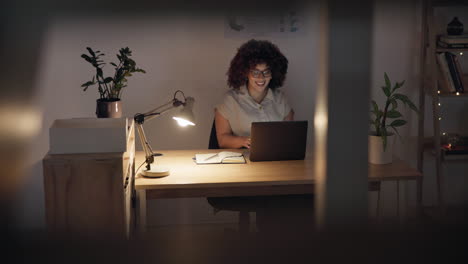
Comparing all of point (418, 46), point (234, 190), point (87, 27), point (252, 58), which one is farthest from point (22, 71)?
point (418, 46)

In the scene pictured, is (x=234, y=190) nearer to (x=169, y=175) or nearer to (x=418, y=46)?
(x=169, y=175)

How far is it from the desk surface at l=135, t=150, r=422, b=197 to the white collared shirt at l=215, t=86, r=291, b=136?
70cm

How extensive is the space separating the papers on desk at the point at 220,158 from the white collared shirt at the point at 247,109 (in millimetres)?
501

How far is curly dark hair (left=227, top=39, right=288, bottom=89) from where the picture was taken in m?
3.81

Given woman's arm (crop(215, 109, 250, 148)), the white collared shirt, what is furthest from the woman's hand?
the white collared shirt

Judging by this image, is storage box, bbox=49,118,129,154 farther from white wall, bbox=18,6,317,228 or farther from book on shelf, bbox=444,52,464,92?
book on shelf, bbox=444,52,464,92

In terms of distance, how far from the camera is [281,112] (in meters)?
3.91

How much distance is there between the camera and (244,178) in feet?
9.25

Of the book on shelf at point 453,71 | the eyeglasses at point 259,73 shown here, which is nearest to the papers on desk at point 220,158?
the eyeglasses at point 259,73

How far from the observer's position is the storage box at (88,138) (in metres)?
2.28

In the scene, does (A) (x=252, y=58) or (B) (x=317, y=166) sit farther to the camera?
(A) (x=252, y=58)

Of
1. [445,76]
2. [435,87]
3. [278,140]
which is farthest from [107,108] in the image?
[445,76]

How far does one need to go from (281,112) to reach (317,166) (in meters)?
3.62

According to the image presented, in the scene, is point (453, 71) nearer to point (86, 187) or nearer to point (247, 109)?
point (247, 109)
